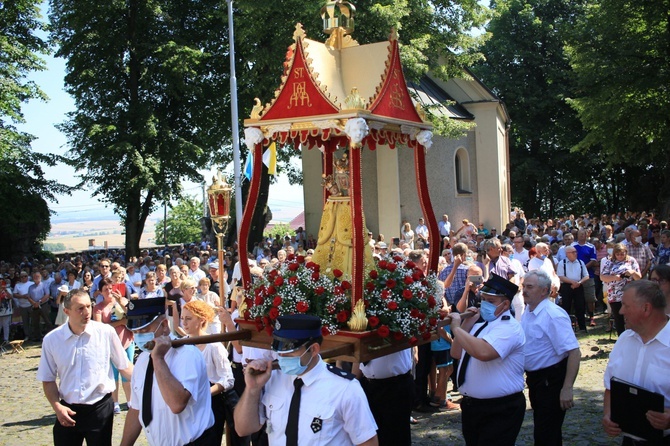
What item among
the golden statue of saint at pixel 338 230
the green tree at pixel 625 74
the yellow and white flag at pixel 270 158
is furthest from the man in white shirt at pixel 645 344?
the green tree at pixel 625 74

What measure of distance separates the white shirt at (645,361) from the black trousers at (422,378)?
196 inches

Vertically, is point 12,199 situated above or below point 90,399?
above

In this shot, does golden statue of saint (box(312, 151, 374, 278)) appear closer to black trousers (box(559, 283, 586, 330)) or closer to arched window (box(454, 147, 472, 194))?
black trousers (box(559, 283, 586, 330))

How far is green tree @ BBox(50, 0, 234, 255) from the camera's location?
1136 inches

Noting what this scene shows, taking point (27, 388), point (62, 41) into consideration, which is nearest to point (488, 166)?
point (62, 41)

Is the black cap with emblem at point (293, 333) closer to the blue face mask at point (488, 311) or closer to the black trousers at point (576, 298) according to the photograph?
the blue face mask at point (488, 311)

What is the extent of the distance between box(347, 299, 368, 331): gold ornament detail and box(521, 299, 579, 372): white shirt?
163cm

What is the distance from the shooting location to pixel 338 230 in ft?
24.3

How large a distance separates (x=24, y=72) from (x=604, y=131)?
938 inches

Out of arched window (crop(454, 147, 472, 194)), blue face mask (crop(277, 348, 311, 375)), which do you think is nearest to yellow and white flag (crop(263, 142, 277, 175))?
blue face mask (crop(277, 348, 311, 375))

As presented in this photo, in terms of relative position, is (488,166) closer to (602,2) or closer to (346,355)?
(602,2)

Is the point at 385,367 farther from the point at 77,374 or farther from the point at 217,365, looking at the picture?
the point at 77,374

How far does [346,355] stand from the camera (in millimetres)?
6211

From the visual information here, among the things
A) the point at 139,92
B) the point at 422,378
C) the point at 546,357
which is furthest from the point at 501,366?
the point at 139,92
